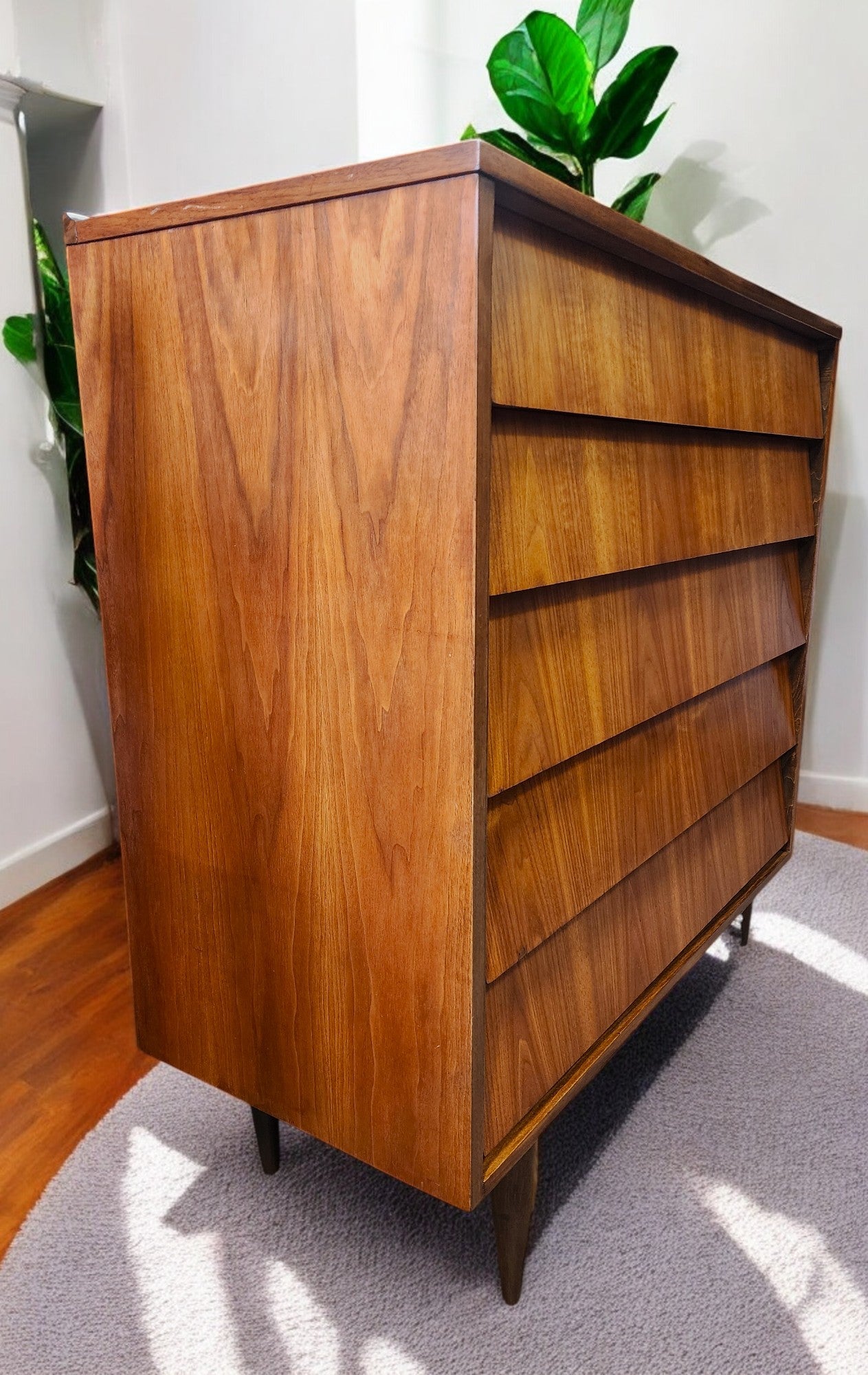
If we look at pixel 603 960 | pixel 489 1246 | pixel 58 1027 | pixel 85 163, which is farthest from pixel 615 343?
pixel 85 163

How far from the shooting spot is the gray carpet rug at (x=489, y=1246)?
3.12 ft

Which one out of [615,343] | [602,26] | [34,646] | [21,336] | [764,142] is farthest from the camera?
[764,142]

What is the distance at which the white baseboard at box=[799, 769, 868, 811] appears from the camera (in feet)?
7.55

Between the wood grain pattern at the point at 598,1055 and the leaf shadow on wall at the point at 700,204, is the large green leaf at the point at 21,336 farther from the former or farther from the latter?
the wood grain pattern at the point at 598,1055

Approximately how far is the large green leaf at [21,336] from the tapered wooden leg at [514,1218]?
5.45ft

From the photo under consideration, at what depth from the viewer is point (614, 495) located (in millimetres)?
930

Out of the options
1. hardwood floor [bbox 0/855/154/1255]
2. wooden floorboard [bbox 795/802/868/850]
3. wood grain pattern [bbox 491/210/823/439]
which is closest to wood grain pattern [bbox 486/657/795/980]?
wood grain pattern [bbox 491/210/823/439]

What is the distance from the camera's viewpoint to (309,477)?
79 centimetres

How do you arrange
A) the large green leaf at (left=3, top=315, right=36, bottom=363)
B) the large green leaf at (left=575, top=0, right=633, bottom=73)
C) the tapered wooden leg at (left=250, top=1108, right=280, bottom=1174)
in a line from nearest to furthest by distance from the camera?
the tapered wooden leg at (left=250, top=1108, right=280, bottom=1174) < the large green leaf at (left=575, top=0, right=633, bottom=73) < the large green leaf at (left=3, top=315, right=36, bottom=363)

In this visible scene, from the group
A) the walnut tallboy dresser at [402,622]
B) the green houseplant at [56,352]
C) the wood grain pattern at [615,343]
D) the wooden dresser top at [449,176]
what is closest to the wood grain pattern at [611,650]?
the walnut tallboy dresser at [402,622]

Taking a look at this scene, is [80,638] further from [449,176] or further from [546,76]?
[449,176]

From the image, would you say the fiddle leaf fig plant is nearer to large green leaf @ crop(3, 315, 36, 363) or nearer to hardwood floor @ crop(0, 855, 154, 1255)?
large green leaf @ crop(3, 315, 36, 363)

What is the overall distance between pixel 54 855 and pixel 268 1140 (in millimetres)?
1088

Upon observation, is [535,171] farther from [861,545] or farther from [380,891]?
[861,545]
